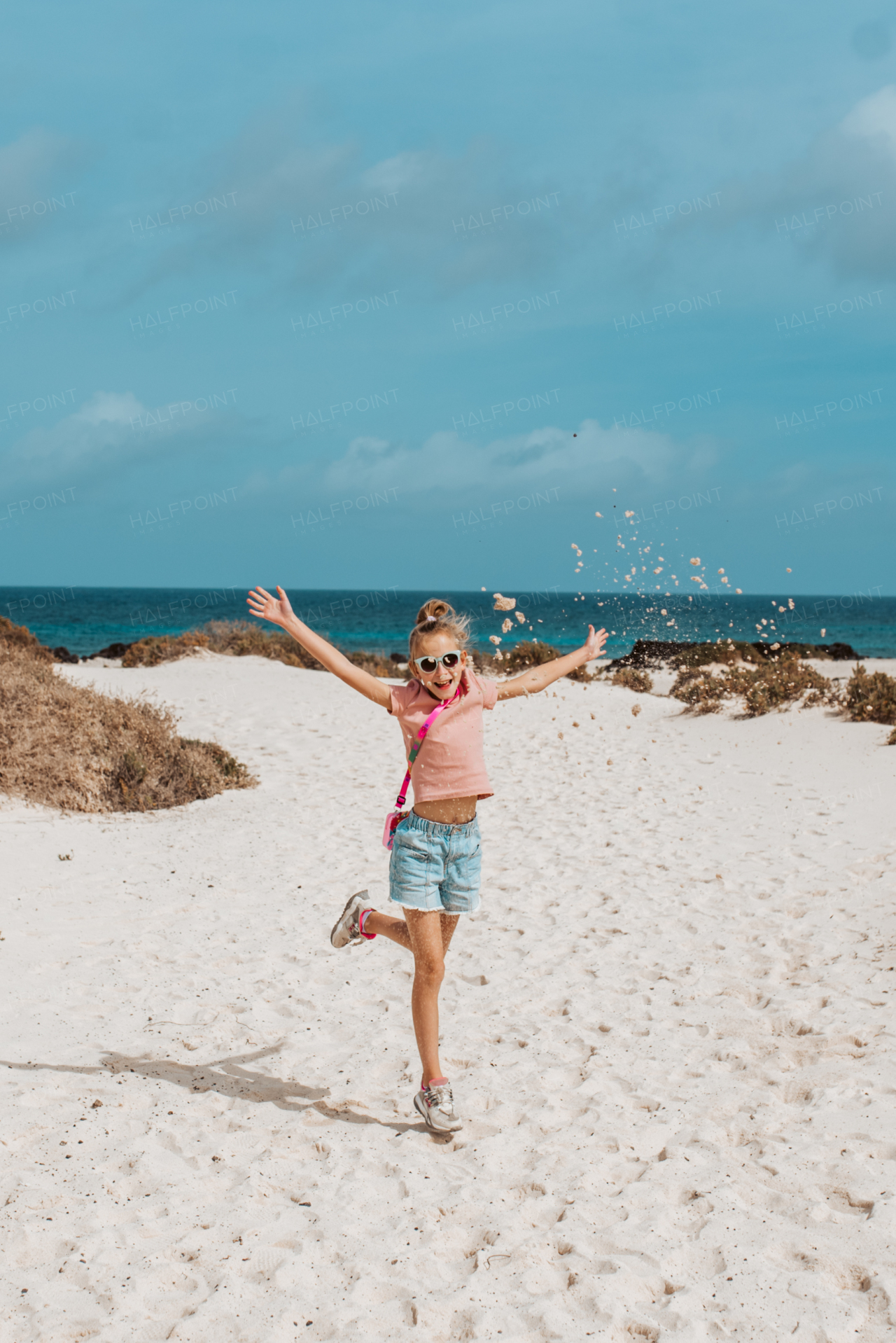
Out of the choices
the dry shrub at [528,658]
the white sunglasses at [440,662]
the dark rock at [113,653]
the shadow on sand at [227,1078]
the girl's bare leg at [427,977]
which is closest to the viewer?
the white sunglasses at [440,662]

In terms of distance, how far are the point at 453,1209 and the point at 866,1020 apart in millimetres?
2748

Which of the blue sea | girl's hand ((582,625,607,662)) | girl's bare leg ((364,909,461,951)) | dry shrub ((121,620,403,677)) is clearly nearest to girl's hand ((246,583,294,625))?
girl's bare leg ((364,909,461,951))

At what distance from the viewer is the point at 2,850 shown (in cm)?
809

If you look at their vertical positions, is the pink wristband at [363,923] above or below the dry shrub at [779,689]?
below

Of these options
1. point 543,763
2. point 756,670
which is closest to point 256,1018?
point 543,763

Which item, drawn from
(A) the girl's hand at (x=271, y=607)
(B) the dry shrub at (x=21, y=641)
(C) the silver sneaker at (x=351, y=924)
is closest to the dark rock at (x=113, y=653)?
(B) the dry shrub at (x=21, y=641)

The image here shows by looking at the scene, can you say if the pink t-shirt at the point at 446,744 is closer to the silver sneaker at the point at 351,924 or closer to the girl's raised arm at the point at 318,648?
the girl's raised arm at the point at 318,648

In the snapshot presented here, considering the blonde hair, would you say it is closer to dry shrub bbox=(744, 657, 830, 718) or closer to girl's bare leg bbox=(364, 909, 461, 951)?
girl's bare leg bbox=(364, 909, 461, 951)

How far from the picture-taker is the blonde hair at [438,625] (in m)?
3.89

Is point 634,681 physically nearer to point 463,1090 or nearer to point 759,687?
point 759,687

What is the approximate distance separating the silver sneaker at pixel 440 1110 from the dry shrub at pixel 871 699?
38.8 feet

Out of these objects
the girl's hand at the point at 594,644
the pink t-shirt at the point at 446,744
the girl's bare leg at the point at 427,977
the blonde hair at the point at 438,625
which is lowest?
the girl's bare leg at the point at 427,977

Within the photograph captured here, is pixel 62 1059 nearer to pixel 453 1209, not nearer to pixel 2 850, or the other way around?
pixel 453 1209

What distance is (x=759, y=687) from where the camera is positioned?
50.6ft
